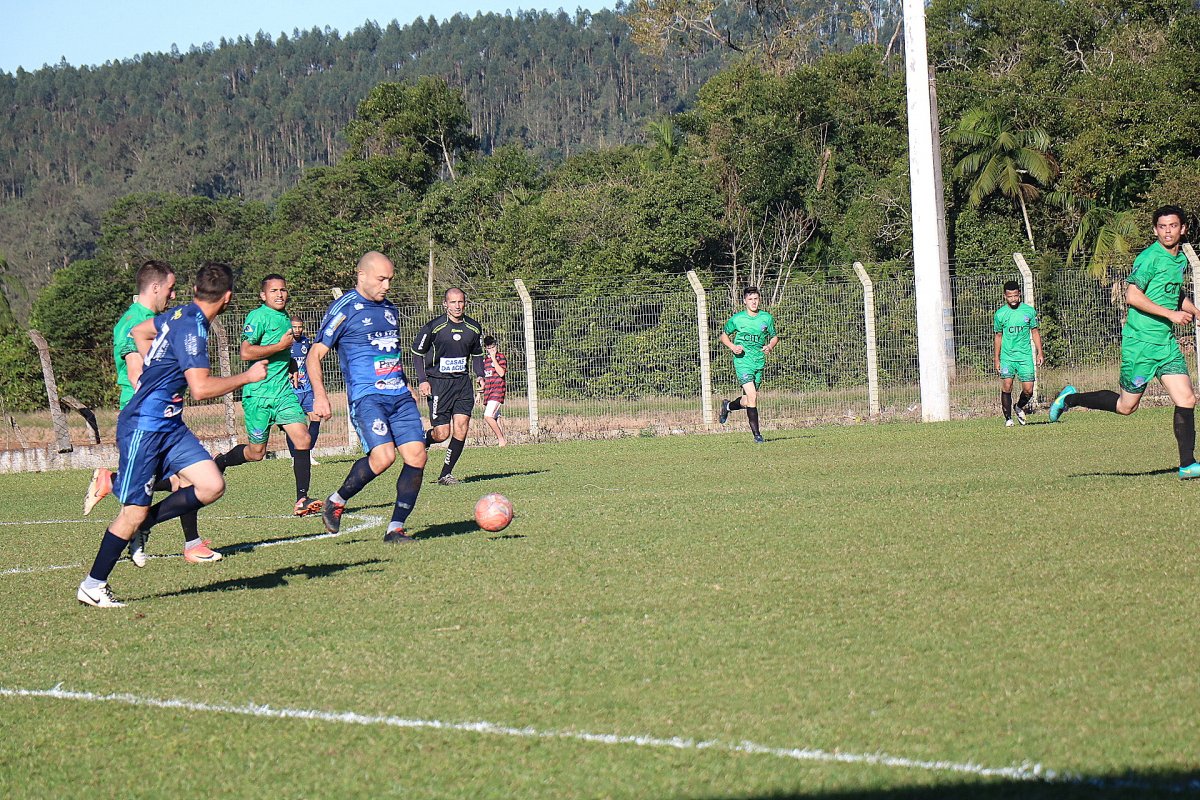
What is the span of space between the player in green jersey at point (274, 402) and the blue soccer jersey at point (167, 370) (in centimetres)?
423

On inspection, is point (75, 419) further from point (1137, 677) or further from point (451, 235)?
point (1137, 677)

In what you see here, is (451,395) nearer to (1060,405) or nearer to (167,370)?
(1060,405)

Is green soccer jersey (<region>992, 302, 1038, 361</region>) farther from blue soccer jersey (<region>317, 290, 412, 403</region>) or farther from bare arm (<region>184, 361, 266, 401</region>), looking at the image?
bare arm (<region>184, 361, 266, 401</region>)

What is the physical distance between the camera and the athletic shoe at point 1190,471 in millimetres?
10195

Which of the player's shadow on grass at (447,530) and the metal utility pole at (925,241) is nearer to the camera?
the player's shadow on grass at (447,530)

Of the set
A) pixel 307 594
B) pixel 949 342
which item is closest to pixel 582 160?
pixel 949 342

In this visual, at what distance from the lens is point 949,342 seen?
22.3 metres

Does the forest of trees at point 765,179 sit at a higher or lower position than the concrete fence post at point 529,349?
higher

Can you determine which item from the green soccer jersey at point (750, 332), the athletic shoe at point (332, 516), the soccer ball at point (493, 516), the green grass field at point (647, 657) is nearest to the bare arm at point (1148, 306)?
the green grass field at point (647, 657)

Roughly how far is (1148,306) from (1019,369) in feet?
32.0

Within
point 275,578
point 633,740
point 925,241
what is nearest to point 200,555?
point 275,578

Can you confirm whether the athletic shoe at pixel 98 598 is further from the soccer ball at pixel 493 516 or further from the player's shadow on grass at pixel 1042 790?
the player's shadow on grass at pixel 1042 790

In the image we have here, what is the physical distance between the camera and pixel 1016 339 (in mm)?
19578

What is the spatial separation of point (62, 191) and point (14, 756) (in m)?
145
